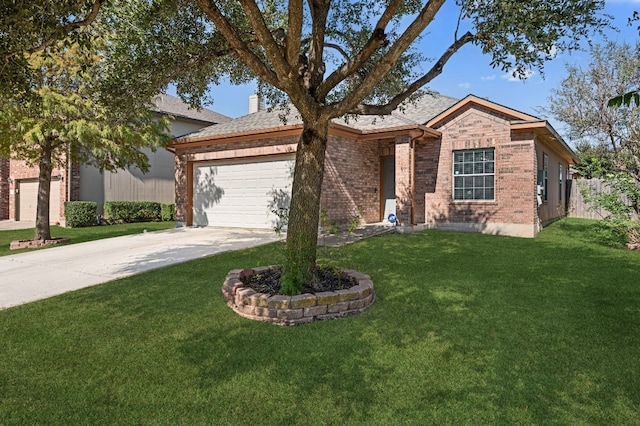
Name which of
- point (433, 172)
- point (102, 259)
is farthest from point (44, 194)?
point (433, 172)

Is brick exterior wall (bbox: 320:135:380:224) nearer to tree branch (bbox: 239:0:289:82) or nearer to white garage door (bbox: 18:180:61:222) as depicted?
tree branch (bbox: 239:0:289:82)

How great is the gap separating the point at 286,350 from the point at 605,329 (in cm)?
346

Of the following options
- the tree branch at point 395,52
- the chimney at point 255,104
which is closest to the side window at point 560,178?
the chimney at point 255,104

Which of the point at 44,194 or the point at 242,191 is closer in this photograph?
the point at 44,194

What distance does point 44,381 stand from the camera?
316 cm

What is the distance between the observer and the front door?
13695mm

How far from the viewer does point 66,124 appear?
10227mm

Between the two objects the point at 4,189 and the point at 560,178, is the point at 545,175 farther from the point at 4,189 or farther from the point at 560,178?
the point at 4,189

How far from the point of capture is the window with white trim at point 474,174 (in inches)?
464

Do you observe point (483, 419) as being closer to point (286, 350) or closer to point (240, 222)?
point (286, 350)

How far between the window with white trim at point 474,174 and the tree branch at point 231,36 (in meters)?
8.85

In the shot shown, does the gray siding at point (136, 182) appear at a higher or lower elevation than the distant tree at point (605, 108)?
lower

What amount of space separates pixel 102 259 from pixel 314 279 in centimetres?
560

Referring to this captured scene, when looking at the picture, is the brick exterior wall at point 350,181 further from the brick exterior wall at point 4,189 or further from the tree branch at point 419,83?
Result: the brick exterior wall at point 4,189
